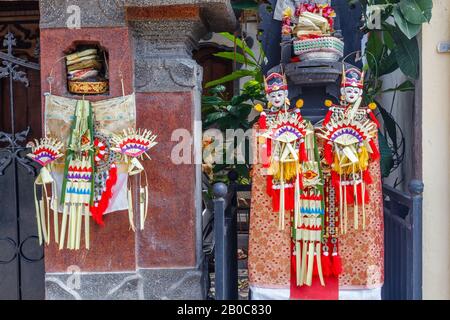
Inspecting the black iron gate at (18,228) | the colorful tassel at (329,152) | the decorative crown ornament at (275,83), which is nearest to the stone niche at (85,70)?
the black iron gate at (18,228)

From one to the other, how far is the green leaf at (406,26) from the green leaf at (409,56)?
12 centimetres

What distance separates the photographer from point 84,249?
122 inches

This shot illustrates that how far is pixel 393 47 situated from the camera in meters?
3.66

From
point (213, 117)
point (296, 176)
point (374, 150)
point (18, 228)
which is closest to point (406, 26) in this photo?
point (374, 150)

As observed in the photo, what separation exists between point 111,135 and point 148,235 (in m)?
0.66

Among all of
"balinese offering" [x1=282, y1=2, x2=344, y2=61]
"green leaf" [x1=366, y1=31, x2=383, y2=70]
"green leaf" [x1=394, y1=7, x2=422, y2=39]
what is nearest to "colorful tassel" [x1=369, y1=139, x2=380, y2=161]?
"balinese offering" [x1=282, y1=2, x2=344, y2=61]

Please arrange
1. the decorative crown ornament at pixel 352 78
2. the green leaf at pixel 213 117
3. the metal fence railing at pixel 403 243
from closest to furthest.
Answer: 1. the metal fence railing at pixel 403 243
2. the decorative crown ornament at pixel 352 78
3. the green leaf at pixel 213 117

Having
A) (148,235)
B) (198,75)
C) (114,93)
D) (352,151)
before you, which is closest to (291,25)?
(198,75)

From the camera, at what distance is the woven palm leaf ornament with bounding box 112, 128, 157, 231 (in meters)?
2.94

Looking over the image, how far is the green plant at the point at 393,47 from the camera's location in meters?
3.25

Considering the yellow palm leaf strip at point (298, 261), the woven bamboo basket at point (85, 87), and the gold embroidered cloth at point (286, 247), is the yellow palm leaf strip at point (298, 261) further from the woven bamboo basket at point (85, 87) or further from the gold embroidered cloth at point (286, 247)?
the woven bamboo basket at point (85, 87)

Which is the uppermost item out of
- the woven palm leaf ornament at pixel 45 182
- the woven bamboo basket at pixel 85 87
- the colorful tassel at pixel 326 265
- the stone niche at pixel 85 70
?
the stone niche at pixel 85 70

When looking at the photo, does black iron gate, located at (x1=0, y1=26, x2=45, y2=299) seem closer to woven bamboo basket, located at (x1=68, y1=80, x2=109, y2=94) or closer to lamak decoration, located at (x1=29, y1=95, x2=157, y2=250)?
lamak decoration, located at (x1=29, y1=95, x2=157, y2=250)
